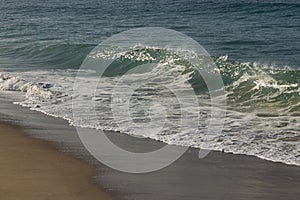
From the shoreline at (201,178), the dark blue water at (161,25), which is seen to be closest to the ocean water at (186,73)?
the dark blue water at (161,25)

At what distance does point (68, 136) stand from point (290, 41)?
36.0ft

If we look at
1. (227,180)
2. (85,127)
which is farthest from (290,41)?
(227,180)

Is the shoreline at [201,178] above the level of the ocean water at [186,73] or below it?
below

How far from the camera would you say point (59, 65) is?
17.9 meters

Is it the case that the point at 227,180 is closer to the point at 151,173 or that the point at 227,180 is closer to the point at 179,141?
the point at 151,173

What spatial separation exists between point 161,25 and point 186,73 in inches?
467

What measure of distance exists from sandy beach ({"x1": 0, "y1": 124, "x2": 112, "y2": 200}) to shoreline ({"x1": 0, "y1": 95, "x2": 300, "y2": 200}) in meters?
0.18

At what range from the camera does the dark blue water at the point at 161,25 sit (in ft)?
59.0

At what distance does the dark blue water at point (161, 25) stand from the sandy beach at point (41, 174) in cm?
827

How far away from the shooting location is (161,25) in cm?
2650

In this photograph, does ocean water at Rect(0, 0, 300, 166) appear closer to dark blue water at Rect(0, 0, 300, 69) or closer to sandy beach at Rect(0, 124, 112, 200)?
dark blue water at Rect(0, 0, 300, 69)

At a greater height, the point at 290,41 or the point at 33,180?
the point at 290,41

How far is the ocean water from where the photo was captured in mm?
9242

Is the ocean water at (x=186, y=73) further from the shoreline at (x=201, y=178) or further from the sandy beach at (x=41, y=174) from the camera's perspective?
the sandy beach at (x=41, y=174)
